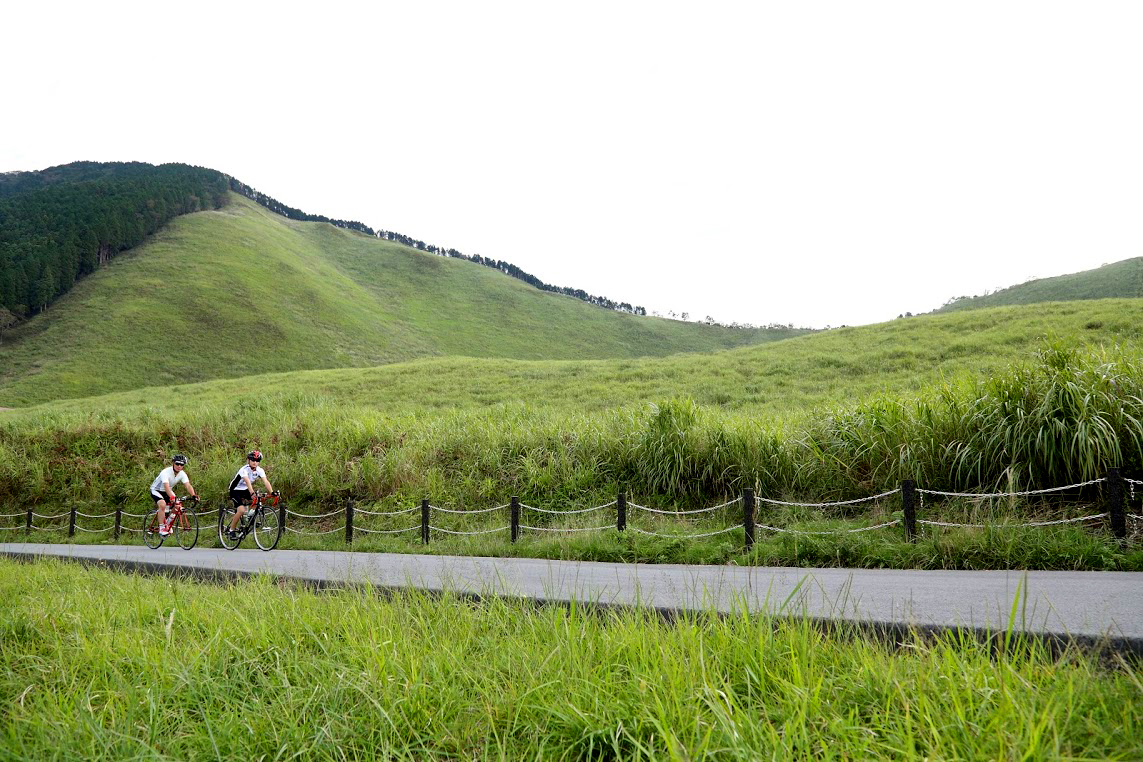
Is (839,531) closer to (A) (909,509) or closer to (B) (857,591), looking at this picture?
(A) (909,509)

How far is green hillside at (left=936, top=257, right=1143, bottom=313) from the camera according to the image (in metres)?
67.8

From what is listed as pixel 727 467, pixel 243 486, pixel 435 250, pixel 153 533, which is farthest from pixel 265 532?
pixel 435 250

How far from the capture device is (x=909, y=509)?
28.2ft

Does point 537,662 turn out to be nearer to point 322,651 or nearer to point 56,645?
point 322,651

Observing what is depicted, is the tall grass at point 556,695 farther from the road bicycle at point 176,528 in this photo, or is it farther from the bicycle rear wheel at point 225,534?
the road bicycle at point 176,528

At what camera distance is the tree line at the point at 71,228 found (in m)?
76.8

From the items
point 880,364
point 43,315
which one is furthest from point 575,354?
point 880,364

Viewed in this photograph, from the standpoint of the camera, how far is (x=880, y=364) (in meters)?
28.6

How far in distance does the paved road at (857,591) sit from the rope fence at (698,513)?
1.20 metres

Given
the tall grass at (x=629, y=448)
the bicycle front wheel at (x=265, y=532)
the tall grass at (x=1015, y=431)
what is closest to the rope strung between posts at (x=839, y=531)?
the tall grass at (x=1015, y=431)

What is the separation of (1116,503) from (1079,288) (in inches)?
3244

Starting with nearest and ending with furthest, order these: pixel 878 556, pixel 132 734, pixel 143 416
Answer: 1. pixel 132 734
2. pixel 878 556
3. pixel 143 416

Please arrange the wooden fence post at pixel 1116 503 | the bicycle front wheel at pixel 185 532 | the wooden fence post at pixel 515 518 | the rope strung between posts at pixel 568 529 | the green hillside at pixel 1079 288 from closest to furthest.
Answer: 1. the wooden fence post at pixel 1116 503
2. the rope strung between posts at pixel 568 529
3. the wooden fence post at pixel 515 518
4. the bicycle front wheel at pixel 185 532
5. the green hillside at pixel 1079 288

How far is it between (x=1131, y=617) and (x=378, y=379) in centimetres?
4108
